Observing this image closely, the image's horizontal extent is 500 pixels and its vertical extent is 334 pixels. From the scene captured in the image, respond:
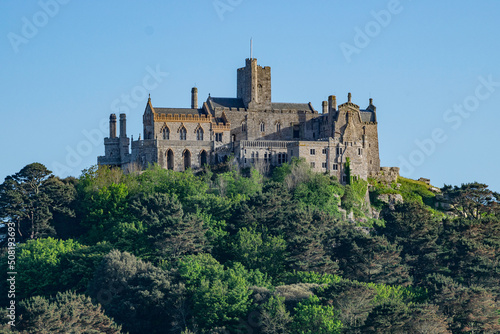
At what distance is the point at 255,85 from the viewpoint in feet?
344

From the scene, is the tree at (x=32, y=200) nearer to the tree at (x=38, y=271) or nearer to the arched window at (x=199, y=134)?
the tree at (x=38, y=271)

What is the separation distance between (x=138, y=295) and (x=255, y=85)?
1396 inches

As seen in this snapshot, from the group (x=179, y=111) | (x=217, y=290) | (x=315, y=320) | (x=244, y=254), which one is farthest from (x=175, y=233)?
(x=179, y=111)

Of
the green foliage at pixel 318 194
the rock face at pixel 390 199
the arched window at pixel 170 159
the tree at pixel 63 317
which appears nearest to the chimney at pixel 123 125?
the arched window at pixel 170 159

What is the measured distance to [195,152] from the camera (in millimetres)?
100812

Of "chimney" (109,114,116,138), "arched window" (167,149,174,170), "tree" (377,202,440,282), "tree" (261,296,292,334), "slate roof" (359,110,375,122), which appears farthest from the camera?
"slate roof" (359,110,375,122)

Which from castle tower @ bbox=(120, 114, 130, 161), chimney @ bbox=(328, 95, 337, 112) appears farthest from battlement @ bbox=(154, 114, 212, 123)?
chimney @ bbox=(328, 95, 337, 112)

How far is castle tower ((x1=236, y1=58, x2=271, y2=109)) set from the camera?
105 meters

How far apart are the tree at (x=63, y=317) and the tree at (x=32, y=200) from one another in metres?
20.1

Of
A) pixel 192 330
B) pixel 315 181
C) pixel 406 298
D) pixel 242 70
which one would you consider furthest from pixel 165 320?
pixel 242 70

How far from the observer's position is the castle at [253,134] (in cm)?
9919

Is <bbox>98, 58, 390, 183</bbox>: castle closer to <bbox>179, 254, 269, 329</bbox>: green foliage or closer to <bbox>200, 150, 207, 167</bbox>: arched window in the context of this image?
<bbox>200, 150, 207, 167</bbox>: arched window

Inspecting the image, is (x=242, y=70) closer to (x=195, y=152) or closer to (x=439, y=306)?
(x=195, y=152)

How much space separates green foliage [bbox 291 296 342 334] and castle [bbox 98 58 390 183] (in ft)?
99.9
